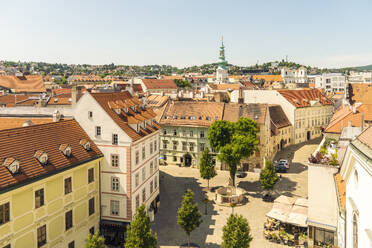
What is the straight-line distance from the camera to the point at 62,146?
27.2 metres

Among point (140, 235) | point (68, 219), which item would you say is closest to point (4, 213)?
point (68, 219)

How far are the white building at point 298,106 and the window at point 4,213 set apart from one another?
6060cm

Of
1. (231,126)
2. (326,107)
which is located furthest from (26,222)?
(326,107)

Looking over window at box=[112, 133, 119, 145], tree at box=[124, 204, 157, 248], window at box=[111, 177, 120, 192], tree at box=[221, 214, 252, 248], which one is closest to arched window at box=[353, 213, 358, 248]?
tree at box=[221, 214, 252, 248]

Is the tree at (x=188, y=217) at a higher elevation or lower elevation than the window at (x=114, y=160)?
lower

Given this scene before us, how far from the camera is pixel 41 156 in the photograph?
2417cm

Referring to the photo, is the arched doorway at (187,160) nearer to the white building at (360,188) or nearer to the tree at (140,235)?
the tree at (140,235)

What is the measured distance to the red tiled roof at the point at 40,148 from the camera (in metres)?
22.2

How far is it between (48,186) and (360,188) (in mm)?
21462

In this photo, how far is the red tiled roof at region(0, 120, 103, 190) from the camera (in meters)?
22.2

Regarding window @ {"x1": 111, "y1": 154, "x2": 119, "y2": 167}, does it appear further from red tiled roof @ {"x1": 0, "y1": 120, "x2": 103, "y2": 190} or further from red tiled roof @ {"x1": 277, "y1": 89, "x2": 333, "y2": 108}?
red tiled roof @ {"x1": 277, "y1": 89, "x2": 333, "y2": 108}

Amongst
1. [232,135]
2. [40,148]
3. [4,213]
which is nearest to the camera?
[4,213]

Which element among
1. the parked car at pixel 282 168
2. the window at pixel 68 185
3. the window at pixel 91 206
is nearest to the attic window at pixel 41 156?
the window at pixel 68 185

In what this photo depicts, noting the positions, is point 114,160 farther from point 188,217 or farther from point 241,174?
point 241,174
